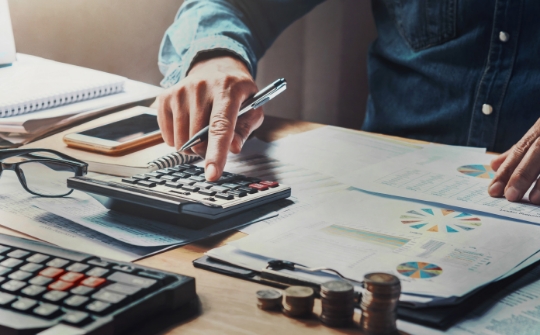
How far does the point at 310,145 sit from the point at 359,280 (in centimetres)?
47

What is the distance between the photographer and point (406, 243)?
570mm

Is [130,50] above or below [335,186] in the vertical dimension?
above

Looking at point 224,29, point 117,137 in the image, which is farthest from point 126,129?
point 224,29

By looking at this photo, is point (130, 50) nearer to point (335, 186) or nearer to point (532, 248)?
point (335, 186)

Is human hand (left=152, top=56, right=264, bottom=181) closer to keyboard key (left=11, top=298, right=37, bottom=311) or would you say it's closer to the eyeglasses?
the eyeglasses

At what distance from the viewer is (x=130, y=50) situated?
5.17 feet


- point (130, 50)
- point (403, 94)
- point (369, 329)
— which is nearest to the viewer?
point (369, 329)

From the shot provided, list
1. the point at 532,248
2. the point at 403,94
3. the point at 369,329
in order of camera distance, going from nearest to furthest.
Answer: the point at 369,329, the point at 532,248, the point at 403,94

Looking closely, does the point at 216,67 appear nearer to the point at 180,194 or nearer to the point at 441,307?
the point at 180,194

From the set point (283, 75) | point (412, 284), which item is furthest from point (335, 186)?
point (283, 75)

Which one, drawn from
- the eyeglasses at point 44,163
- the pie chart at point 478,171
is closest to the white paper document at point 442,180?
the pie chart at point 478,171

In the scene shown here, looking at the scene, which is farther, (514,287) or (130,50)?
(130,50)

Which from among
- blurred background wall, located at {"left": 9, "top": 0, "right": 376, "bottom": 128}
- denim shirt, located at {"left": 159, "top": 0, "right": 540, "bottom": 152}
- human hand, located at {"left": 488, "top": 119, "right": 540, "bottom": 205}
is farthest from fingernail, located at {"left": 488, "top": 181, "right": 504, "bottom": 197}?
blurred background wall, located at {"left": 9, "top": 0, "right": 376, "bottom": 128}

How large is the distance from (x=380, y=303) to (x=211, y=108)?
1.63 feet
